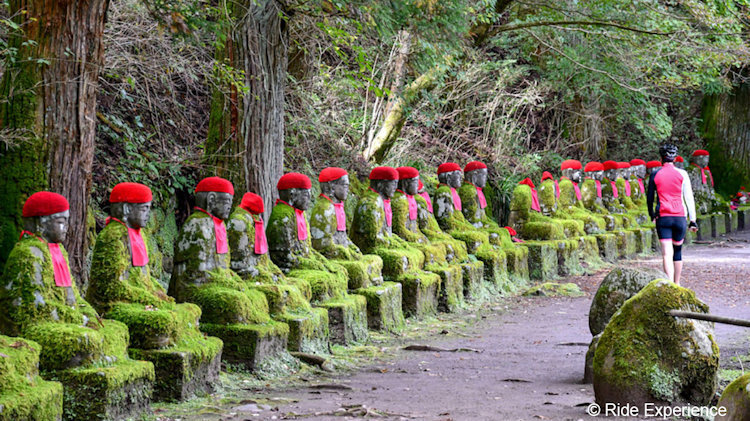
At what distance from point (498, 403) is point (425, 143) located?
42.1ft

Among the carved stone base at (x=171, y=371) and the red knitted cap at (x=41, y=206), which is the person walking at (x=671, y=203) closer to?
the carved stone base at (x=171, y=371)

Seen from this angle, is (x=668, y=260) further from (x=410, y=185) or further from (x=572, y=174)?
(x=572, y=174)

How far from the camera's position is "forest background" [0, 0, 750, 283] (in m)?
6.71

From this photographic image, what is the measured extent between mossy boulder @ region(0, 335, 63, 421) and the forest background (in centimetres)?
191

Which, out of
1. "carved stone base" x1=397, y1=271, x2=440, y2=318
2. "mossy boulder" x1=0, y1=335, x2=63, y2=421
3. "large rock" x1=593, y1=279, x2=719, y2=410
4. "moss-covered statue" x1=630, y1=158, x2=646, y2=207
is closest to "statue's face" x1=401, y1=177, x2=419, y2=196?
"carved stone base" x1=397, y1=271, x2=440, y2=318

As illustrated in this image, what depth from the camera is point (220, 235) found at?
759 centimetres

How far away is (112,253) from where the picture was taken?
632 cm

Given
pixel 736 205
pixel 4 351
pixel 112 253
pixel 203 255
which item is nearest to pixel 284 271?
pixel 203 255

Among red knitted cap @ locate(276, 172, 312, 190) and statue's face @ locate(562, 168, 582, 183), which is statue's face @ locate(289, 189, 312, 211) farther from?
statue's face @ locate(562, 168, 582, 183)

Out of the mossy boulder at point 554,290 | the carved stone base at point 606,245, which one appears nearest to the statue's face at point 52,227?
the mossy boulder at point 554,290

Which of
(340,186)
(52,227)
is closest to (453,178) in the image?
(340,186)

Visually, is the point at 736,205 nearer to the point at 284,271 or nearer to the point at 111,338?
the point at 284,271

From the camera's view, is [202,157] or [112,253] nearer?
[112,253]

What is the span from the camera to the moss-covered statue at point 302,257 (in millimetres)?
8766
